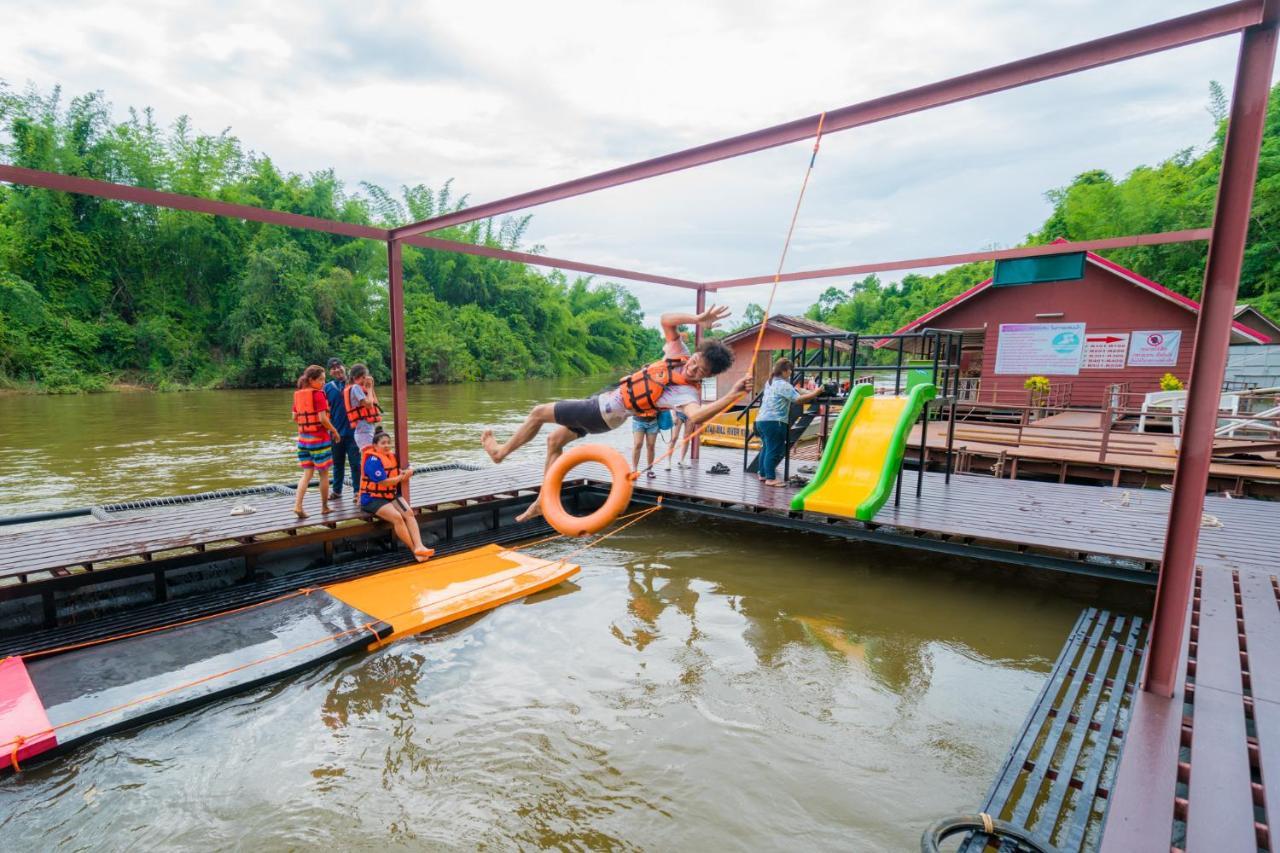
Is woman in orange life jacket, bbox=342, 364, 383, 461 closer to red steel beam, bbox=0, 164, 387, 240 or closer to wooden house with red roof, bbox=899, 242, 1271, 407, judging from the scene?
red steel beam, bbox=0, 164, 387, 240

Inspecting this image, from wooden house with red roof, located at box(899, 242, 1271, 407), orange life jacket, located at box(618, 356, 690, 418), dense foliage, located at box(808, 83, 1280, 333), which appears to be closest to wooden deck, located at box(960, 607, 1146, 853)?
orange life jacket, located at box(618, 356, 690, 418)

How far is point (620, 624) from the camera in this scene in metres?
5.55

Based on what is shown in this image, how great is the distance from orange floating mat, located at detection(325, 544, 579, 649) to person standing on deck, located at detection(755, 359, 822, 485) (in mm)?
3010

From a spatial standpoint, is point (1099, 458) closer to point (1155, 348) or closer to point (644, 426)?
point (644, 426)

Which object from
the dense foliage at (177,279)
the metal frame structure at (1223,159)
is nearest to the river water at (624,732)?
the metal frame structure at (1223,159)

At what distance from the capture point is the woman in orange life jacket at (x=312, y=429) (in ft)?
20.2

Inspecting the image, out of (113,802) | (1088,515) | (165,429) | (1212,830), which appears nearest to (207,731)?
(113,802)

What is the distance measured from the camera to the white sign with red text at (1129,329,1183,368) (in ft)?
46.9

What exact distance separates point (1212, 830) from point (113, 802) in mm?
4953

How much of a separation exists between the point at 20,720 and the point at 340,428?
3.97 meters

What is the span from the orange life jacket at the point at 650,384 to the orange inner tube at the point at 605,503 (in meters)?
0.41

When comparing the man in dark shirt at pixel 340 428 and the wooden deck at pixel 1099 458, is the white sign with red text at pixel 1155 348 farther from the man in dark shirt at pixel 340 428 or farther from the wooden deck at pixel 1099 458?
the man in dark shirt at pixel 340 428

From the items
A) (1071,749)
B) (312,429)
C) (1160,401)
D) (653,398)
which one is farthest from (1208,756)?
(1160,401)

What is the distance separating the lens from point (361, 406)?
6570 millimetres
